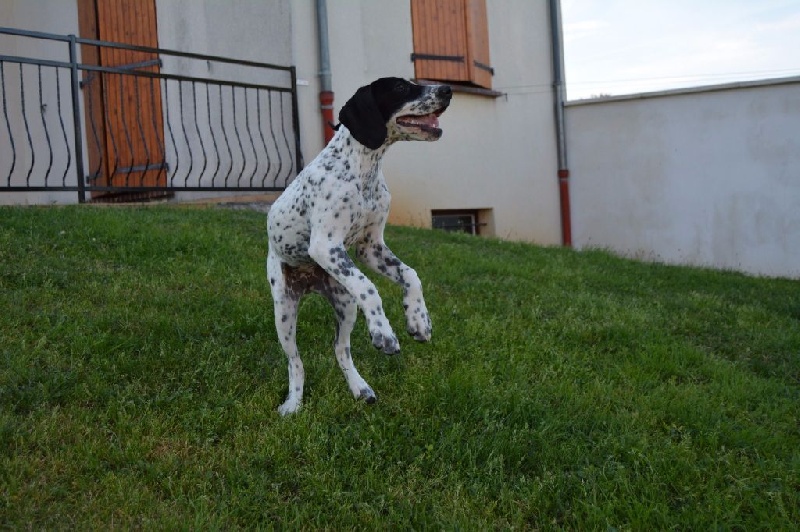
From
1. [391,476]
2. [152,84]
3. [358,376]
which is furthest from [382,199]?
[152,84]

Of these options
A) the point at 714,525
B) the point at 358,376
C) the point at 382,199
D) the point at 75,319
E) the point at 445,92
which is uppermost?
the point at 445,92

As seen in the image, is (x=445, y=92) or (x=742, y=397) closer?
(x=445, y=92)

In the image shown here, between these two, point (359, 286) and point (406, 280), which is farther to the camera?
point (406, 280)

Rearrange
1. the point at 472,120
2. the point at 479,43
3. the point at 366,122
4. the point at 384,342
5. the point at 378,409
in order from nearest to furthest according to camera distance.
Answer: the point at 384,342 < the point at 366,122 < the point at 378,409 < the point at 479,43 < the point at 472,120

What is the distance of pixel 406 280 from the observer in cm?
353

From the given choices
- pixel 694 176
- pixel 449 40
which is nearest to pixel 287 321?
pixel 449 40

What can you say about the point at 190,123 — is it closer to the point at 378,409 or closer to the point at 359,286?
the point at 378,409

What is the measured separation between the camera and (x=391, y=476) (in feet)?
10.7

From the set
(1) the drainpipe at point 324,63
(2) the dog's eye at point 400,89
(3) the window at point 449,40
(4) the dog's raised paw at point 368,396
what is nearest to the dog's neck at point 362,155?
(2) the dog's eye at point 400,89

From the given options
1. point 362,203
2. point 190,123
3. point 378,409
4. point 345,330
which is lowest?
point 378,409

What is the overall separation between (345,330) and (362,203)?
0.70 meters

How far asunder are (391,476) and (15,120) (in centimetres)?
983

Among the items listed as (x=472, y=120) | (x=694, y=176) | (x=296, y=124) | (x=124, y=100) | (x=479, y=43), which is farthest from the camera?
(x=694, y=176)

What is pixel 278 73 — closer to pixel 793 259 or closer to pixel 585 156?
pixel 585 156
